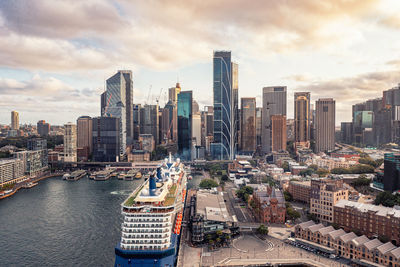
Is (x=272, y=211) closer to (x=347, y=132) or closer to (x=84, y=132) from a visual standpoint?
(x=84, y=132)

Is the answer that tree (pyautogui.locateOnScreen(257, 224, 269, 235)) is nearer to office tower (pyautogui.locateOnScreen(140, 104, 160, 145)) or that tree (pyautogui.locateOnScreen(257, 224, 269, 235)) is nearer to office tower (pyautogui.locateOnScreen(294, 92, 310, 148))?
office tower (pyautogui.locateOnScreen(294, 92, 310, 148))

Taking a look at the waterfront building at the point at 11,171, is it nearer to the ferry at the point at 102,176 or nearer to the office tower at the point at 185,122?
the ferry at the point at 102,176

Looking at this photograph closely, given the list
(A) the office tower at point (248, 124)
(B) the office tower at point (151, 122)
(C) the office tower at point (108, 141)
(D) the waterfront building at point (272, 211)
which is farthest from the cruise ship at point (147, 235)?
(B) the office tower at point (151, 122)

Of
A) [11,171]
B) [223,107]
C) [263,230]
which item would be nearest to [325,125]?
[223,107]

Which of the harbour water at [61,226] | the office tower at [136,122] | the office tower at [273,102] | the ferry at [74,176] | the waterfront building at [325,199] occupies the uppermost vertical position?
the office tower at [273,102]

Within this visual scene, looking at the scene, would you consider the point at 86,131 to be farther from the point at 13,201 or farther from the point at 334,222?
the point at 334,222

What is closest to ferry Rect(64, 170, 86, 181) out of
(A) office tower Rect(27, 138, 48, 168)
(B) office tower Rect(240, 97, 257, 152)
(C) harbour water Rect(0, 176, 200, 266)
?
(A) office tower Rect(27, 138, 48, 168)

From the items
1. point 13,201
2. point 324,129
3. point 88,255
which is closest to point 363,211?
point 88,255
